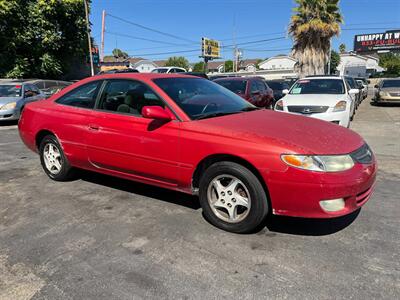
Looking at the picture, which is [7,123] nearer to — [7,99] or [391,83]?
[7,99]

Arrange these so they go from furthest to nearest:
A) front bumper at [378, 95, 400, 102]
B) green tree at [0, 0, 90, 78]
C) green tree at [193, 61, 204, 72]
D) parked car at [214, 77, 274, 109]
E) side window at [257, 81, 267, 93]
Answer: green tree at [193, 61, 204, 72] → green tree at [0, 0, 90, 78] → front bumper at [378, 95, 400, 102] → side window at [257, 81, 267, 93] → parked car at [214, 77, 274, 109]

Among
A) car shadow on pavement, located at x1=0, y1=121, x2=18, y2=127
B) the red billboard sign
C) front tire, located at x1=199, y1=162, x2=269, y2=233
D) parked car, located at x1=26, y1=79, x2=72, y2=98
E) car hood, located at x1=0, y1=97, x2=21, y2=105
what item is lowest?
front tire, located at x1=199, y1=162, x2=269, y2=233

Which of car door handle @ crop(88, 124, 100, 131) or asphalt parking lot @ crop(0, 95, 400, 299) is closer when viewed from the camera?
asphalt parking lot @ crop(0, 95, 400, 299)

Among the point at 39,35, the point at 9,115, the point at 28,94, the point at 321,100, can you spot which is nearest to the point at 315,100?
the point at 321,100

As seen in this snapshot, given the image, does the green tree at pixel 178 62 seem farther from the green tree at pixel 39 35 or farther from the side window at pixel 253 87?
the side window at pixel 253 87

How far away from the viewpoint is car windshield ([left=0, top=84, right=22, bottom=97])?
501 inches

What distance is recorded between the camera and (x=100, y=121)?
4.41m

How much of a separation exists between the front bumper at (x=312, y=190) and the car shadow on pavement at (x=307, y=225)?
411mm

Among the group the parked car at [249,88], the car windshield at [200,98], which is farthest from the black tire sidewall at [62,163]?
the parked car at [249,88]

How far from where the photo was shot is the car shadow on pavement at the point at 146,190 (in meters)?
4.42

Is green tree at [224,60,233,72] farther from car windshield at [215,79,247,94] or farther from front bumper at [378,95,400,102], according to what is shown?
car windshield at [215,79,247,94]

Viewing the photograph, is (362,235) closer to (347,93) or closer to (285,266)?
(285,266)

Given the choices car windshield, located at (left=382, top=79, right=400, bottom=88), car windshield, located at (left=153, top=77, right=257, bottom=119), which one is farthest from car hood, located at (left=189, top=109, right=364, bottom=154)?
car windshield, located at (left=382, top=79, right=400, bottom=88)

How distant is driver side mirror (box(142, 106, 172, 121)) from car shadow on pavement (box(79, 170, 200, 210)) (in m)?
1.13
